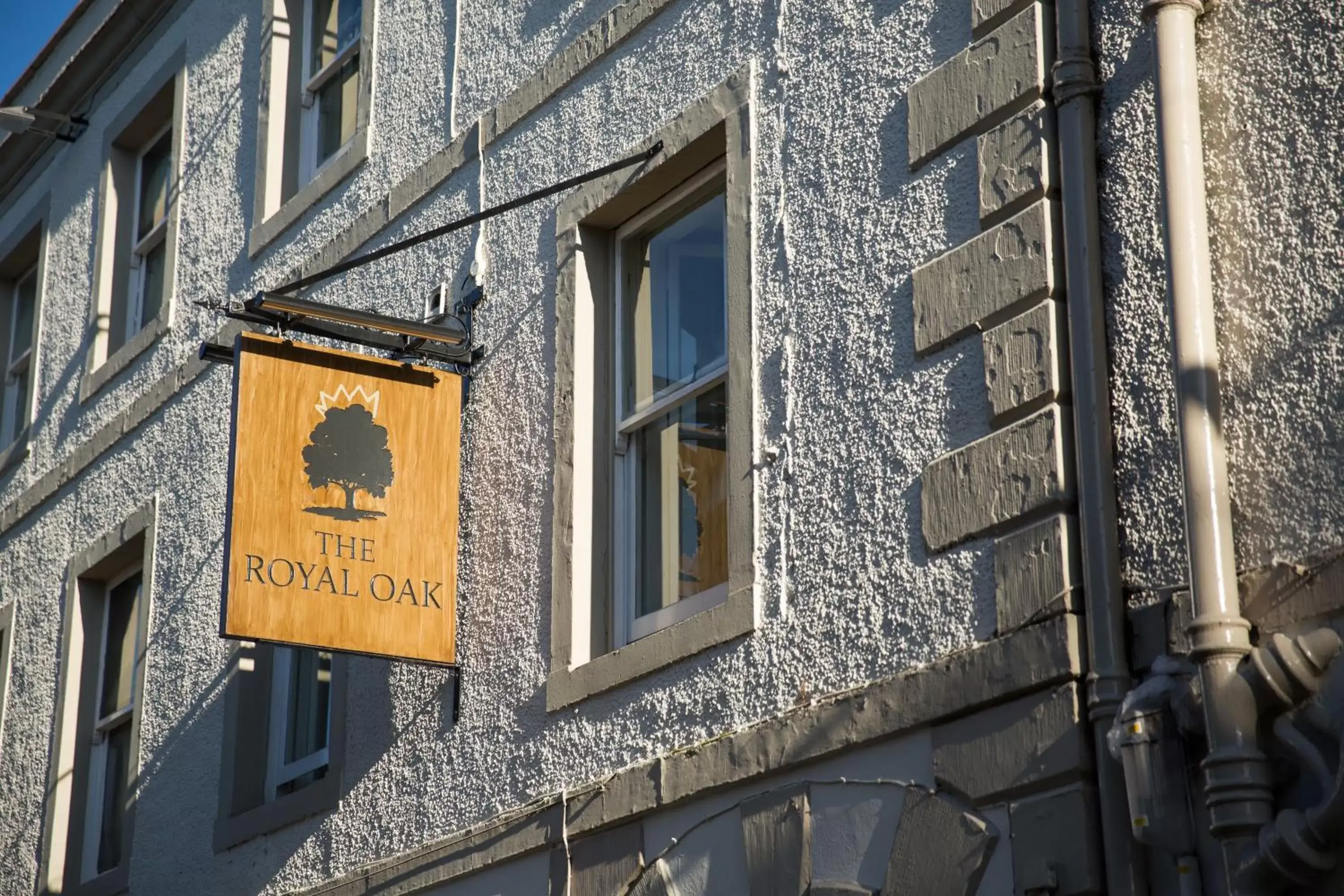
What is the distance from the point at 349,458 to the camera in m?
7.87

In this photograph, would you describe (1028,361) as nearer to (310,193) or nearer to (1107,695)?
(1107,695)

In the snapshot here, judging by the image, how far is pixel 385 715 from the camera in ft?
27.7

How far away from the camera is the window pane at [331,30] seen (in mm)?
10852

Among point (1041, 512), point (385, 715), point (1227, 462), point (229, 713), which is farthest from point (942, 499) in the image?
point (229, 713)

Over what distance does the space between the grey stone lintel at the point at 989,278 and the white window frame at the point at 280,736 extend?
4347 millimetres

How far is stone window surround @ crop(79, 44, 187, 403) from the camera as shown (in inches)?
462

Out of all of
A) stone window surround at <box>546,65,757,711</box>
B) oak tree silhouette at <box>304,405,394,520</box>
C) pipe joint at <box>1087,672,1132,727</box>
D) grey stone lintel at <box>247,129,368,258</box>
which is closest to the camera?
pipe joint at <box>1087,672,1132,727</box>

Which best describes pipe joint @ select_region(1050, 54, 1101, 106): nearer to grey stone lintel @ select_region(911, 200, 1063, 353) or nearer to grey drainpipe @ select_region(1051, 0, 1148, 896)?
grey drainpipe @ select_region(1051, 0, 1148, 896)

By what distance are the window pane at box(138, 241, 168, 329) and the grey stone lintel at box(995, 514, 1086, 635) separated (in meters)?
7.86

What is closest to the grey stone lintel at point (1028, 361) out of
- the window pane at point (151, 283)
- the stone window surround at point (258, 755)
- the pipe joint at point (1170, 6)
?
→ the pipe joint at point (1170, 6)

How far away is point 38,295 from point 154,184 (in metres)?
1.40

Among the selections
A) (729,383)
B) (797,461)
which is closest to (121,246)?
(729,383)

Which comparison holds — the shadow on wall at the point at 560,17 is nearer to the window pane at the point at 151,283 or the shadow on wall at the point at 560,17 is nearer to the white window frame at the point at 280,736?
the white window frame at the point at 280,736

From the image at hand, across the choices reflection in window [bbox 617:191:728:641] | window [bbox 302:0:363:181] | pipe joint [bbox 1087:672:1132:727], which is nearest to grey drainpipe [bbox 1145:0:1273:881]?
pipe joint [bbox 1087:672:1132:727]
